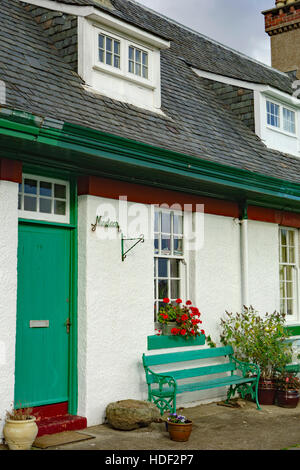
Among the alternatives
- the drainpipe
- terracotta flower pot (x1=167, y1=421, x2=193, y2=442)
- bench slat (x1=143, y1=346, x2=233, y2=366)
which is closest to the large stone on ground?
terracotta flower pot (x1=167, y1=421, x2=193, y2=442)

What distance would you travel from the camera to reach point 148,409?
7.23 metres

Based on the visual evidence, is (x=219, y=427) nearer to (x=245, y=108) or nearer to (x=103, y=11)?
(x=103, y=11)

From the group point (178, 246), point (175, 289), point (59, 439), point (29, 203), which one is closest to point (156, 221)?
point (178, 246)

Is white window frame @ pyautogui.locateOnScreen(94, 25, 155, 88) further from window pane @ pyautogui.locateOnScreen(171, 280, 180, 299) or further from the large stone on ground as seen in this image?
the large stone on ground

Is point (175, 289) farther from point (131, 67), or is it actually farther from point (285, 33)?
point (285, 33)

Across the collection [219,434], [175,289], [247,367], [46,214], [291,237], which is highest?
[291,237]

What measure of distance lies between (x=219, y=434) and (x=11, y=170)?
413 centimetres

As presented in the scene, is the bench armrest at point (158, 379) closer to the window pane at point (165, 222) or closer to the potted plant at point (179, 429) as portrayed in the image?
the potted plant at point (179, 429)

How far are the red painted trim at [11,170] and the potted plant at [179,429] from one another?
341 cm

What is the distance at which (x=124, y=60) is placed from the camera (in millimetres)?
9023

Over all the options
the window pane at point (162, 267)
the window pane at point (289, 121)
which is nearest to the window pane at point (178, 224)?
the window pane at point (162, 267)

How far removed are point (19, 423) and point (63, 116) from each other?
11.8ft

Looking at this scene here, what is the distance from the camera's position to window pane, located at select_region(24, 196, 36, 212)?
7252 mm

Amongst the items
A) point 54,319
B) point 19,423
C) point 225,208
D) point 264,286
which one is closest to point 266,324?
point 264,286
